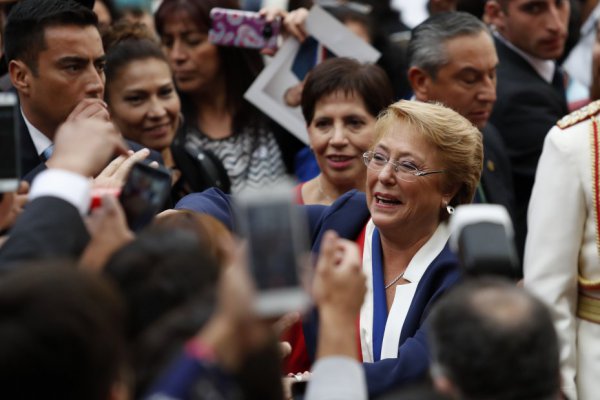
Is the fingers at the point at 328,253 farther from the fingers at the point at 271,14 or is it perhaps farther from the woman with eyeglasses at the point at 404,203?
the fingers at the point at 271,14

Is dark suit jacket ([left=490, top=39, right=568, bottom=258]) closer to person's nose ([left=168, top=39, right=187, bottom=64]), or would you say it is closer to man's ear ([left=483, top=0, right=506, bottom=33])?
man's ear ([left=483, top=0, right=506, bottom=33])

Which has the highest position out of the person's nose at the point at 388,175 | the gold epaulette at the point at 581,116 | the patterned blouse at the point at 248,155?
the gold epaulette at the point at 581,116

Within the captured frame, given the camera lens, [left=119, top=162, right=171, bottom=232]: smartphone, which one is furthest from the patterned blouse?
[left=119, top=162, right=171, bottom=232]: smartphone

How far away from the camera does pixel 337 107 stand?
195 inches

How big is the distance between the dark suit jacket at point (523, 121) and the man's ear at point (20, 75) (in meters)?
2.39

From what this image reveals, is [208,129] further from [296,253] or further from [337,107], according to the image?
[296,253]

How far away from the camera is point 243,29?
5.59 metres

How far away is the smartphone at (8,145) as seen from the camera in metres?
2.80

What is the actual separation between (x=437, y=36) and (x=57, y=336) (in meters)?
3.71

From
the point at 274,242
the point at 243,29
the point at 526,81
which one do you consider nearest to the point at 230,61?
the point at 243,29

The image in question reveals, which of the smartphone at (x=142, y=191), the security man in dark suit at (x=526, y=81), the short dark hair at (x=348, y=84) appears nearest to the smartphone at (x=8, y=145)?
the smartphone at (x=142, y=191)

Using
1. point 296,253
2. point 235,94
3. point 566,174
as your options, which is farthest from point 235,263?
point 235,94

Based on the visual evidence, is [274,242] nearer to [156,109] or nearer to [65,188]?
[65,188]

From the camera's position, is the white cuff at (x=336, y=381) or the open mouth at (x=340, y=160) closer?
→ the white cuff at (x=336, y=381)
